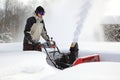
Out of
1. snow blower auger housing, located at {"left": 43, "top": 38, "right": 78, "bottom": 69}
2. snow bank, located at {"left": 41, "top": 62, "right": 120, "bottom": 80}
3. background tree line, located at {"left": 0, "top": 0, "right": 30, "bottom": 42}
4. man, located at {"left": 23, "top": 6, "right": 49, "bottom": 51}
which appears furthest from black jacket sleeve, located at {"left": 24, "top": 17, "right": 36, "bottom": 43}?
background tree line, located at {"left": 0, "top": 0, "right": 30, "bottom": 42}

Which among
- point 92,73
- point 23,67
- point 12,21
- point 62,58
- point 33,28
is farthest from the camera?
point 12,21

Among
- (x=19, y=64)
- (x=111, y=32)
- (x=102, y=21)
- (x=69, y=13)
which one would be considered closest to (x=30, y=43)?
(x=19, y=64)

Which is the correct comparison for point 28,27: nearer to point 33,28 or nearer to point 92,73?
point 33,28

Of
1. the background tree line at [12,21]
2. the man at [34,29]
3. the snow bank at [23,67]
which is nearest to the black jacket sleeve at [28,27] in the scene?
the man at [34,29]

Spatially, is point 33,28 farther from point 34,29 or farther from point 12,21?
point 12,21

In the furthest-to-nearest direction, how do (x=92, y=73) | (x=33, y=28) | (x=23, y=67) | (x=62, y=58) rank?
(x=33, y=28), (x=62, y=58), (x=23, y=67), (x=92, y=73)

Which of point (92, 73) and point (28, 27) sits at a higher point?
point (28, 27)

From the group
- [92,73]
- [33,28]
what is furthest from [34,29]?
[92,73]

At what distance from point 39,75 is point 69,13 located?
21689 mm

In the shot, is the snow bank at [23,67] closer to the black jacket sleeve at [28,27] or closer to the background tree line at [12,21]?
the black jacket sleeve at [28,27]

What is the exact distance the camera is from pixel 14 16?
49.2 meters

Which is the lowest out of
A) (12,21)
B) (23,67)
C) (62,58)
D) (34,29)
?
(62,58)

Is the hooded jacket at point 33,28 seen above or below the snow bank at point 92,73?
above

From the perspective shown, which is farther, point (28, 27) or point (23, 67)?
point (28, 27)
